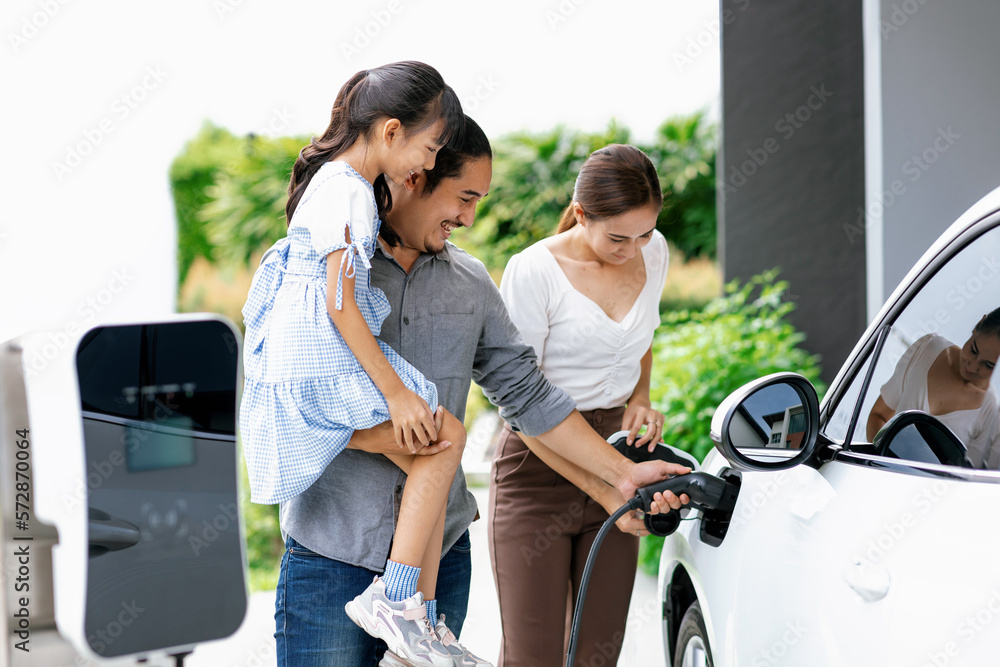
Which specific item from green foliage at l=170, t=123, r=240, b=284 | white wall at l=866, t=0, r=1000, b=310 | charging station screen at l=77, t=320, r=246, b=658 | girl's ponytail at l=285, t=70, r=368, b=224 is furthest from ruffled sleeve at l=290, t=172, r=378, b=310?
green foliage at l=170, t=123, r=240, b=284

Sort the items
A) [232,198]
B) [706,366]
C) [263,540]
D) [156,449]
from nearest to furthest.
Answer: [156,449] → [706,366] → [263,540] → [232,198]

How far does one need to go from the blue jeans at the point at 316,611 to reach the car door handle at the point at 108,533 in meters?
1.68

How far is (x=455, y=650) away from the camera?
154 centimetres

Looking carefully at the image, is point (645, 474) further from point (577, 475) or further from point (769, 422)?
point (769, 422)

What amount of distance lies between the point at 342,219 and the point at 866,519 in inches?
38.9

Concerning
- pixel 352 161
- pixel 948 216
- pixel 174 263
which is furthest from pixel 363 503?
pixel 174 263

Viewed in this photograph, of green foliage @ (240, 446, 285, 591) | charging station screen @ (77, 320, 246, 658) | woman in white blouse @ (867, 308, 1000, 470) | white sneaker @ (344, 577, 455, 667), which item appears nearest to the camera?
woman in white blouse @ (867, 308, 1000, 470)

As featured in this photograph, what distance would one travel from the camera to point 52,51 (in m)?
5.71

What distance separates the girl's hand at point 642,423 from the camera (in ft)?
7.12

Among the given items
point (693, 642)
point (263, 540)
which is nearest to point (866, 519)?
point (693, 642)

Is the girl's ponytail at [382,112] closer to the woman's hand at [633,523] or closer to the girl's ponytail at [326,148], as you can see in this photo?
the girl's ponytail at [326,148]

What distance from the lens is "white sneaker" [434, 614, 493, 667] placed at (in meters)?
1.52

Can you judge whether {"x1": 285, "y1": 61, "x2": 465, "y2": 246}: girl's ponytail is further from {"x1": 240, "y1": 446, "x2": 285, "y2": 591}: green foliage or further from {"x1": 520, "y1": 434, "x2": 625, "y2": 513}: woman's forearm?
{"x1": 240, "y1": 446, "x2": 285, "y2": 591}: green foliage

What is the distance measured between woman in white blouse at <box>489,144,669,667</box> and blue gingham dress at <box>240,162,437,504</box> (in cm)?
69
